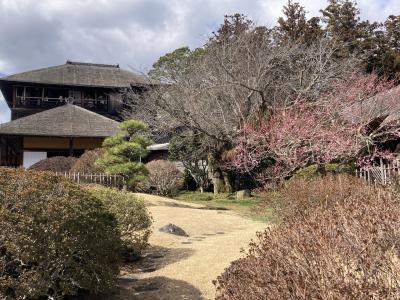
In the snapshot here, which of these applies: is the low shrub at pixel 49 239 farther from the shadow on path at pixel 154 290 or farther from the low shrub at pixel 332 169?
the low shrub at pixel 332 169

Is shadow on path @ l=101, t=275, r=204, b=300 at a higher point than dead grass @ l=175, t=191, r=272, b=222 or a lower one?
lower

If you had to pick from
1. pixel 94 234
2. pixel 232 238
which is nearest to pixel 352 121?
pixel 232 238

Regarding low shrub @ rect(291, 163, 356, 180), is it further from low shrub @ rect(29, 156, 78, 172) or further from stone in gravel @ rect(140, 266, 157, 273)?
low shrub @ rect(29, 156, 78, 172)

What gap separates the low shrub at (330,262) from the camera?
2.99 meters

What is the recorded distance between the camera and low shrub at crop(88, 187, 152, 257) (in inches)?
340

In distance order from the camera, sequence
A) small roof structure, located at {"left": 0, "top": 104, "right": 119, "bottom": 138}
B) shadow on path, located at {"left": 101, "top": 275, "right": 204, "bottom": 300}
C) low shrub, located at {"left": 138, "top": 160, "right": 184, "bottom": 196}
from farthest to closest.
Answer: small roof structure, located at {"left": 0, "top": 104, "right": 119, "bottom": 138}, low shrub, located at {"left": 138, "top": 160, "right": 184, "bottom": 196}, shadow on path, located at {"left": 101, "top": 275, "right": 204, "bottom": 300}

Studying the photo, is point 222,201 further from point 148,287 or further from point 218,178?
point 148,287

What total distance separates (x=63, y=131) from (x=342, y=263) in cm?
2687

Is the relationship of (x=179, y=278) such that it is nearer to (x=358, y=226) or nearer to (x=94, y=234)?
(x=94, y=234)

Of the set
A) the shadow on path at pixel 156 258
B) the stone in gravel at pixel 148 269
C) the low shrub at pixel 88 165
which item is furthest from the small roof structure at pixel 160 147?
the stone in gravel at pixel 148 269

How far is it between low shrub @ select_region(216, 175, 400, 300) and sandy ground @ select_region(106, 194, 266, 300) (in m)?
2.48

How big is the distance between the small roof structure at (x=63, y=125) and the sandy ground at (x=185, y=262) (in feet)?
56.8

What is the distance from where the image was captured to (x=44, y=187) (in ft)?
18.8

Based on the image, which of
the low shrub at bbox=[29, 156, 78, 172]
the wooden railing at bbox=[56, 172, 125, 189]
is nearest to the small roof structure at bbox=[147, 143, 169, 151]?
the low shrub at bbox=[29, 156, 78, 172]
